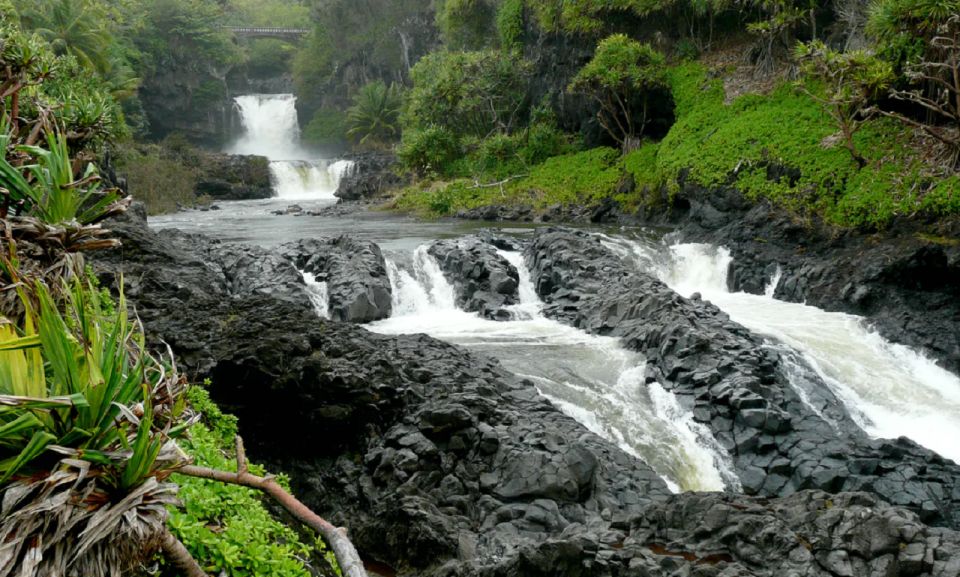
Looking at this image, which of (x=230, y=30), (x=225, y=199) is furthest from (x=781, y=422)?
(x=230, y=30)

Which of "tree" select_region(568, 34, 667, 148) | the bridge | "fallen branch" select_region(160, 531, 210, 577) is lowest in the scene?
"fallen branch" select_region(160, 531, 210, 577)

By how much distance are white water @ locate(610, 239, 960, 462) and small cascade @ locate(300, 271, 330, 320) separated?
920 cm

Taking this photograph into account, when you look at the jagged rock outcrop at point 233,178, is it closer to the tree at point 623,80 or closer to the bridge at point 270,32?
the bridge at point 270,32

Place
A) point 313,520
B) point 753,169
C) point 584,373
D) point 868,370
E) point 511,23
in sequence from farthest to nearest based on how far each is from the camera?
1. point 511,23
2. point 753,169
3. point 868,370
4. point 584,373
5. point 313,520

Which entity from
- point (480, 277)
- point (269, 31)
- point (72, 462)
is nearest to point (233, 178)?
point (269, 31)

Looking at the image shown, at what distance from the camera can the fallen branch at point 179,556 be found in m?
2.83

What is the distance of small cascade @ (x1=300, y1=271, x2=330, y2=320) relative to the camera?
14463 mm

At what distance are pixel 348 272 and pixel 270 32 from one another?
4761 centimetres

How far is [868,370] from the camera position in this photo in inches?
437

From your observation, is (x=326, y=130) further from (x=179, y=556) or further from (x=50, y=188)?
(x=179, y=556)

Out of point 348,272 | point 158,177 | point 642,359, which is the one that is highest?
point 158,177

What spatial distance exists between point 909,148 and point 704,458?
1244 centimetres

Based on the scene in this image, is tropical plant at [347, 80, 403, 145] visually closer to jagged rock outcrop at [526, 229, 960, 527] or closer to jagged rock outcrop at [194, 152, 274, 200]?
jagged rock outcrop at [194, 152, 274, 200]

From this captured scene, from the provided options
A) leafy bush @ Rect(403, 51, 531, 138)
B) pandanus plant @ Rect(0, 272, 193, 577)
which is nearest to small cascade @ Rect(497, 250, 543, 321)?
pandanus plant @ Rect(0, 272, 193, 577)
